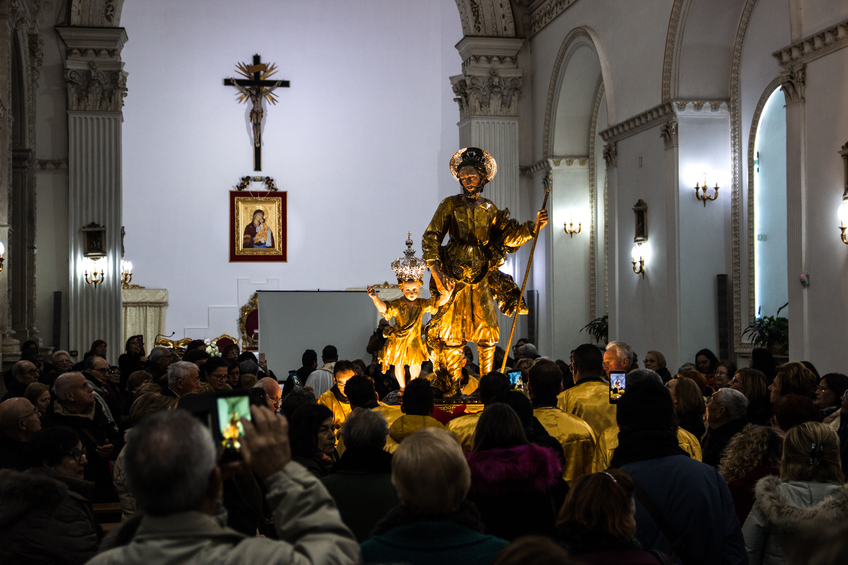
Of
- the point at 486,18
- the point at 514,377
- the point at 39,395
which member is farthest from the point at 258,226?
the point at 39,395

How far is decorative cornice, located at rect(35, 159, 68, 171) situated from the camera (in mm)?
15586

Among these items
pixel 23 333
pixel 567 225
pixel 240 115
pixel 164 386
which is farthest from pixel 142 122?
pixel 164 386

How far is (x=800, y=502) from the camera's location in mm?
3398

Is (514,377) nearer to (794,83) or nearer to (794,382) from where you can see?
(794,382)

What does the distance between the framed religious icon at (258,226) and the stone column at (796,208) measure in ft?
46.1

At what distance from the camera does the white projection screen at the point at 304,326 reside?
45.6 ft

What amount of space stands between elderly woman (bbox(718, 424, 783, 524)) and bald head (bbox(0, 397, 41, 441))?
3530mm

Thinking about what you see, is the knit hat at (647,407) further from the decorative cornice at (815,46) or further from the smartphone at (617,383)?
the decorative cornice at (815,46)

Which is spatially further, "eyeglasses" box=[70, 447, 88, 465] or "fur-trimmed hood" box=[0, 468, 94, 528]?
"eyeglasses" box=[70, 447, 88, 465]

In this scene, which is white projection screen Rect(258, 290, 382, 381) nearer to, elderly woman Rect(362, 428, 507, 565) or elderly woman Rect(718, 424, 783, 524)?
elderly woman Rect(718, 424, 783, 524)

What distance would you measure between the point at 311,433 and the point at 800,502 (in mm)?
2165

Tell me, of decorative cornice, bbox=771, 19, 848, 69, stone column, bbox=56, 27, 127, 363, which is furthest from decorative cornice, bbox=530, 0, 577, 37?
stone column, bbox=56, 27, 127, 363

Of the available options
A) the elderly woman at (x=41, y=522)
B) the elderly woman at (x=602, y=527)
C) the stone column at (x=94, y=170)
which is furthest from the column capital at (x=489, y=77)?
the elderly woman at (x=602, y=527)

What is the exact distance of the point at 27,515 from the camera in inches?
125
